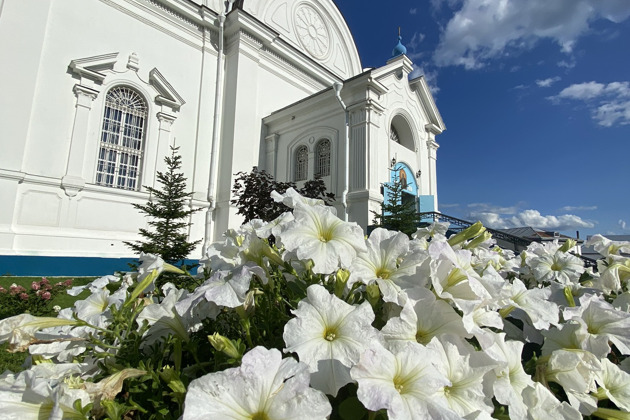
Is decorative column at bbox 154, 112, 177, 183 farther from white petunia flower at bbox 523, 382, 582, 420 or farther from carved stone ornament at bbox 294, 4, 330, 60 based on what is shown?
white petunia flower at bbox 523, 382, 582, 420

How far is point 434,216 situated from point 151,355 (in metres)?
Answer: 12.2

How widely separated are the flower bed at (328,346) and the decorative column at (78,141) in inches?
375

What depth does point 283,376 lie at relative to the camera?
0.56m

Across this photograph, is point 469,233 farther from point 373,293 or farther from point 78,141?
point 78,141

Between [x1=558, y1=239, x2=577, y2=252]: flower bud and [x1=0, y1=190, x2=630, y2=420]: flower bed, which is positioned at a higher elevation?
[x1=558, y1=239, x2=577, y2=252]: flower bud

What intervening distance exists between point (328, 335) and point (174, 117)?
1165cm

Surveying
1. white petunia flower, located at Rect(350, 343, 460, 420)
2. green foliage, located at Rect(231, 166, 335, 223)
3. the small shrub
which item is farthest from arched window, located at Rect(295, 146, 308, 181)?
white petunia flower, located at Rect(350, 343, 460, 420)

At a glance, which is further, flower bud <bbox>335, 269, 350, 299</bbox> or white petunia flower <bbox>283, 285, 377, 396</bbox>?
flower bud <bbox>335, 269, 350, 299</bbox>

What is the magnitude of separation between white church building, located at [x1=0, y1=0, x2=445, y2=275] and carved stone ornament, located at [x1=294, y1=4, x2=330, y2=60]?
131 millimetres

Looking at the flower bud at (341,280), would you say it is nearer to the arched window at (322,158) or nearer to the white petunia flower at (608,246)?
the white petunia flower at (608,246)

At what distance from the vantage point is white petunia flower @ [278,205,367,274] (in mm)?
→ 790

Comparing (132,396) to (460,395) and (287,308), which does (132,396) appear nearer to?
(287,308)

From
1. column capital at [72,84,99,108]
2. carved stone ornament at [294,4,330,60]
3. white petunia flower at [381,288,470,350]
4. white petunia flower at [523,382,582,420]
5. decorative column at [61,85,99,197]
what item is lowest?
white petunia flower at [523,382,582,420]

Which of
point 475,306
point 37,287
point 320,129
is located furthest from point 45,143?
point 475,306
